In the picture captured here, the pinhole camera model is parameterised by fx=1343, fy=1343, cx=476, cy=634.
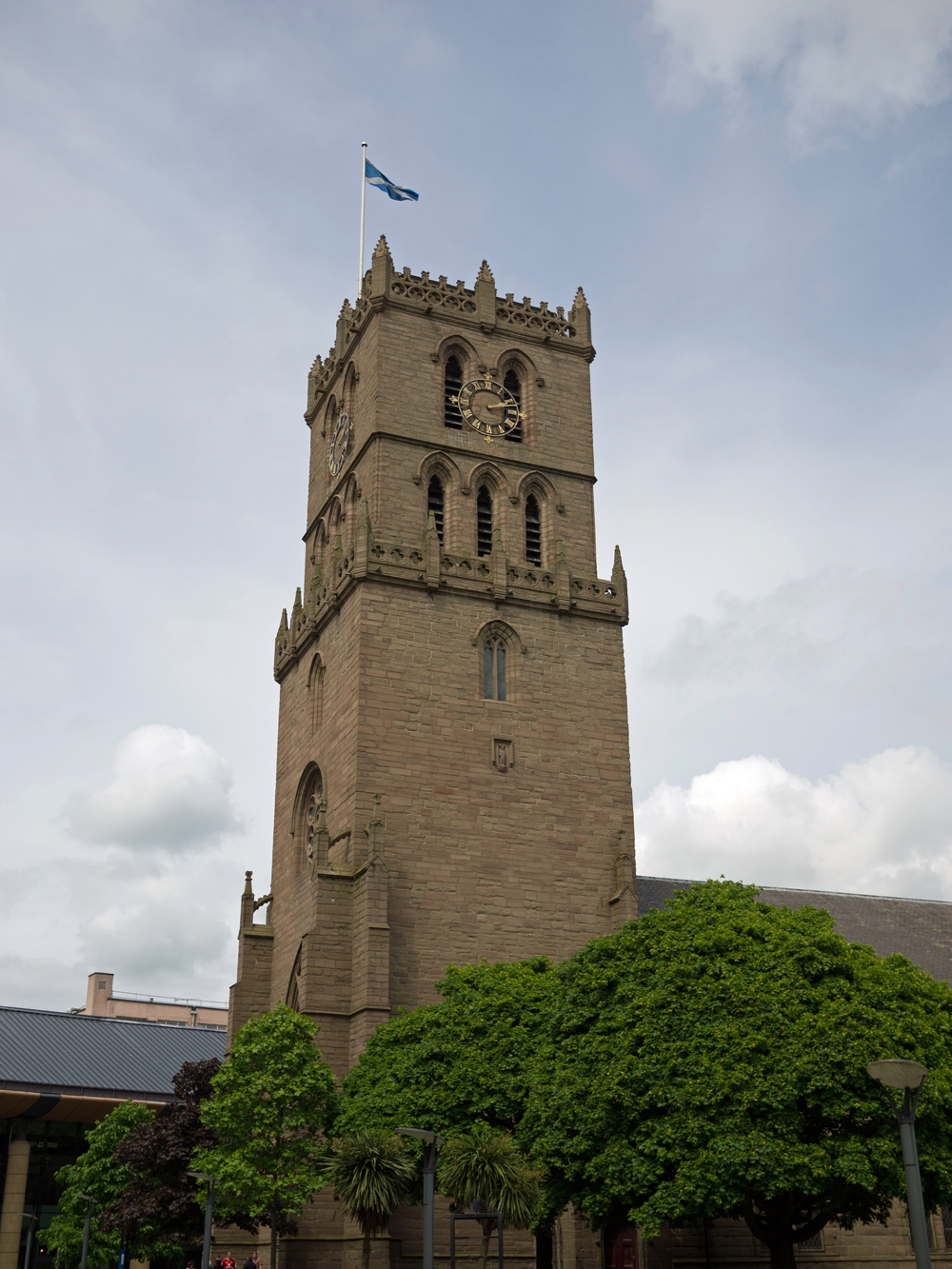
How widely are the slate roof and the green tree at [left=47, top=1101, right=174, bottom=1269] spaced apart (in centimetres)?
2350

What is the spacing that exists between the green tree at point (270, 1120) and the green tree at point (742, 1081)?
666cm

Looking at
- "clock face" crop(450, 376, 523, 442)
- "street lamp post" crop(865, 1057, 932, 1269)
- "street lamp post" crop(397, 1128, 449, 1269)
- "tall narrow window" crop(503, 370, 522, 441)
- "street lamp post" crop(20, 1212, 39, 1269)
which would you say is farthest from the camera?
"street lamp post" crop(20, 1212, 39, 1269)

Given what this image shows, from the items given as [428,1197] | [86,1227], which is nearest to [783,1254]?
[428,1197]

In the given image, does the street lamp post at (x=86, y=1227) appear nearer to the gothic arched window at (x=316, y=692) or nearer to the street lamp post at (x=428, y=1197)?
the gothic arched window at (x=316, y=692)

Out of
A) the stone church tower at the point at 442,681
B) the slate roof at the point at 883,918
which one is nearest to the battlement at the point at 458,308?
the stone church tower at the point at 442,681

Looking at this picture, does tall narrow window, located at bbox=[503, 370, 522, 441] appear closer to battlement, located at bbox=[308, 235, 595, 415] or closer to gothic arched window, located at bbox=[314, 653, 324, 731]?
battlement, located at bbox=[308, 235, 595, 415]

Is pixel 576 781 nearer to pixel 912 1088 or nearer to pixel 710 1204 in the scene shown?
pixel 710 1204

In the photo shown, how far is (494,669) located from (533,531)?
7.58 metres

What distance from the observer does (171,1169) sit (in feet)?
147

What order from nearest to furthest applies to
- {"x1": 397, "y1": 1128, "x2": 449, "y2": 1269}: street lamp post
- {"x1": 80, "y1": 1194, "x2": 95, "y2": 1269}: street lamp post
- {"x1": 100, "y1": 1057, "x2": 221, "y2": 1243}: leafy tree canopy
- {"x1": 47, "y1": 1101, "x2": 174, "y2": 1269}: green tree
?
1. {"x1": 397, "y1": 1128, "x2": 449, "y2": 1269}: street lamp post
2. {"x1": 100, "y1": 1057, "x2": 221, "y2": 1243}: leafy tree canopy
3. {"x1": 80, "y1": 1194, "x2": 95, "y2": 1269}: street lamp post
4. {"x1": 47, "y1": 1101, "x2": 174, "y2": 1269}: green tree

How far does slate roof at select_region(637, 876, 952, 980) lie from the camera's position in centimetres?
5459

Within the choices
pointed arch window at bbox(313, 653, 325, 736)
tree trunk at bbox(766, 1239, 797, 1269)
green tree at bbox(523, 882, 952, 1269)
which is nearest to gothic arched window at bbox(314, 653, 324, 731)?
pointed arch window at bbox(313, 653, 325, 736)

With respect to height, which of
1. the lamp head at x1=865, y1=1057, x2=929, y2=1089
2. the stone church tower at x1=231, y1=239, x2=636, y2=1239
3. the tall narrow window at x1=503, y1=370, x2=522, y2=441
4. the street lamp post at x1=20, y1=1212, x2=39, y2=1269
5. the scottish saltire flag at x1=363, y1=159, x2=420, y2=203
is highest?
the scottish saltire flag at x1=363, y1=159, x2=420, y2=203

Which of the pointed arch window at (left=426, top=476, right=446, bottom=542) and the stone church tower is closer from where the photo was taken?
the stone church tower
